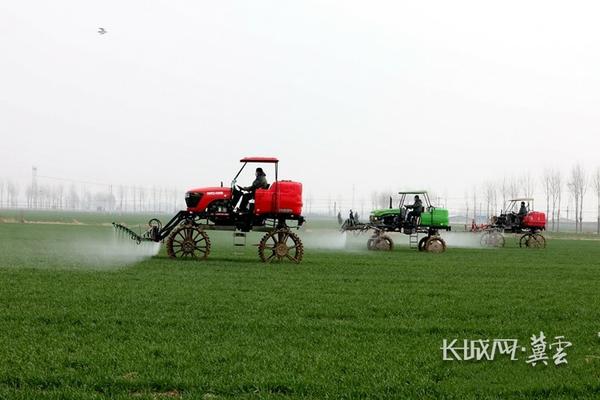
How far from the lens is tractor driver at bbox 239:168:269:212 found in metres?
21.0

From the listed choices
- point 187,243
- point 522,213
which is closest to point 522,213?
point 522,213

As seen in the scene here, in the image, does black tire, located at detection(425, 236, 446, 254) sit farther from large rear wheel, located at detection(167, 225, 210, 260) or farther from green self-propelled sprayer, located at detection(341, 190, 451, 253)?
large rear wheel, located at detection(167, 225, 210, 260)

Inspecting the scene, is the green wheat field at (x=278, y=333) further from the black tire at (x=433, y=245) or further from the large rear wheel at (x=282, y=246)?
the black tire at (x=433, y=245)

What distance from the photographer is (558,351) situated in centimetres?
823

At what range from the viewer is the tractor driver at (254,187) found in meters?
21.0

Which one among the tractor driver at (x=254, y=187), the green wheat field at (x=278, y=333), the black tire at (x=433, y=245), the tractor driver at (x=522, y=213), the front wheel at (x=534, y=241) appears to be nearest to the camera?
the green wheat field at (x=278, y=333)

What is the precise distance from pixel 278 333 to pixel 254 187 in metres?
12.3

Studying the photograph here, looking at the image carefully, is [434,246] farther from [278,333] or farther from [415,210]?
[278,333]

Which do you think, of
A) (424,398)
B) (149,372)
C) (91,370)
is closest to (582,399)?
(424,398)

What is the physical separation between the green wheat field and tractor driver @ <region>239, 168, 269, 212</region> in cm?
441

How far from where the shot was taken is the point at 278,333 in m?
9.07

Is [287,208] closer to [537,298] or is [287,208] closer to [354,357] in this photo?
[537,298]

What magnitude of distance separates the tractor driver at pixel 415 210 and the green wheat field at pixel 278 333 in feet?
42.2

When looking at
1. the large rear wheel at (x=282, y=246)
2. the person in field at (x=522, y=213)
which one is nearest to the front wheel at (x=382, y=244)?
the large rear wheel at (x=282, y=246)
